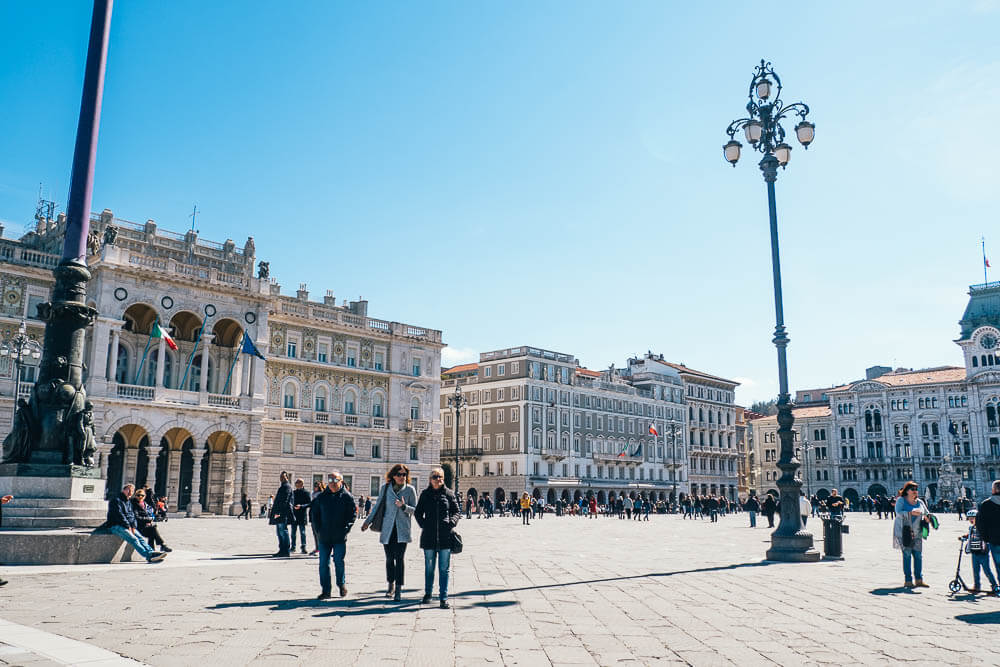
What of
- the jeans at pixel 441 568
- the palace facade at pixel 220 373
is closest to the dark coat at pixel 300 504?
the jeans at pixel 441 568

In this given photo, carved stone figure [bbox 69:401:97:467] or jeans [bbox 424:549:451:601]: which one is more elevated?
carved stone figure [bbox 69:401:97:467]

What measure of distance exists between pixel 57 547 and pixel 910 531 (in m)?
13.0

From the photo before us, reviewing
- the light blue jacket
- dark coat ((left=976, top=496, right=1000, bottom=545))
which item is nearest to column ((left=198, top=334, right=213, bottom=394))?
the light blue jacket

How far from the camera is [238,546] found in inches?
794

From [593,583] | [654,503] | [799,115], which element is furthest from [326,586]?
[654,503]

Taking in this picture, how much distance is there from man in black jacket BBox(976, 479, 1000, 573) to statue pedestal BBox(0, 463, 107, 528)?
13548 mm

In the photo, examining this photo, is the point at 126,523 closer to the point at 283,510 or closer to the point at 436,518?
the point at 283,510

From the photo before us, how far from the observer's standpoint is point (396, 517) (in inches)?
396

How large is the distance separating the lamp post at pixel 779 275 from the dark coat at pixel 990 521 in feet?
18.5

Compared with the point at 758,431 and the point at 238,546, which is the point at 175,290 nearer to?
the point at 238,546

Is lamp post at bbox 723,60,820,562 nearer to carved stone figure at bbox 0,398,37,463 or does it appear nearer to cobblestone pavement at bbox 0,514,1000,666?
cobblestone pavement at bbox 0,514,1000,666

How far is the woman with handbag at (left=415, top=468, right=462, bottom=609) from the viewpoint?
948cm

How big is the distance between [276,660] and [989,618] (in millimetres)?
7737

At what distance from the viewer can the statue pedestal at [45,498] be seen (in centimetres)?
1321
